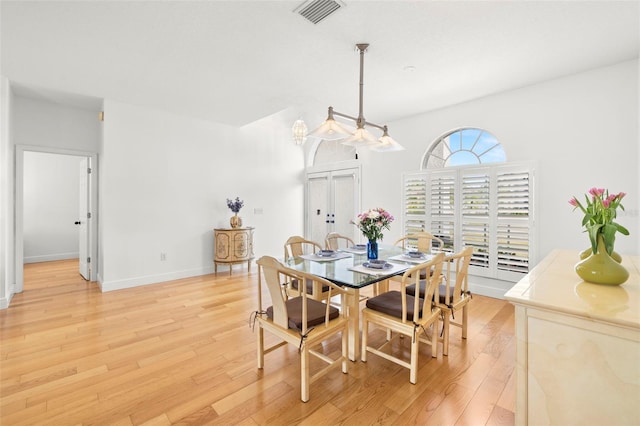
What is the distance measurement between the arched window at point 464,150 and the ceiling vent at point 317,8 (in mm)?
2884

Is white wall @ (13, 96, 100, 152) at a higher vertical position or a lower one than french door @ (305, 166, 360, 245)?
higher

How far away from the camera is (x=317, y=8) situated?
7.30ft

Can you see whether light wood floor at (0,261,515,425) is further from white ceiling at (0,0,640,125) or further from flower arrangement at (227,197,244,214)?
white ceiling at (0,0,640,125)

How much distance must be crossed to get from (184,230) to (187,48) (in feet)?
10.1

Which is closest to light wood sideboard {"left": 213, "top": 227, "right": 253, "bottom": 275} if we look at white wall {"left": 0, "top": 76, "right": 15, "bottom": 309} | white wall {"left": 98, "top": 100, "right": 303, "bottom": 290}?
white wall {"left": 98, "top": 100, "right": 303, "bottom": 290}

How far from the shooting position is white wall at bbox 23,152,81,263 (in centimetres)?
616

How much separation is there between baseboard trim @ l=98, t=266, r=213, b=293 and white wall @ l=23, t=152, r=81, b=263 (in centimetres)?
300

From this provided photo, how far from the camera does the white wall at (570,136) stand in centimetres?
307

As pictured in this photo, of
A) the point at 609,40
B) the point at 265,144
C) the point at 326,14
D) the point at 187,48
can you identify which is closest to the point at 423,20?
the point at 326,14

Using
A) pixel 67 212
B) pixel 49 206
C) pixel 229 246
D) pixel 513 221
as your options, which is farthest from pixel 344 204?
pixel 49 206

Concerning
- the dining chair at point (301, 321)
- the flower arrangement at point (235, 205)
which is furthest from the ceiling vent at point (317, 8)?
the flower arrangement at point (235, 205)

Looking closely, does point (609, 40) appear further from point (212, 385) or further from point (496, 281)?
point (212, 385)

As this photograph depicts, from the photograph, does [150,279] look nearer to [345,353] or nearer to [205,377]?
[205,377]

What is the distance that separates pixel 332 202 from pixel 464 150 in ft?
9.07
